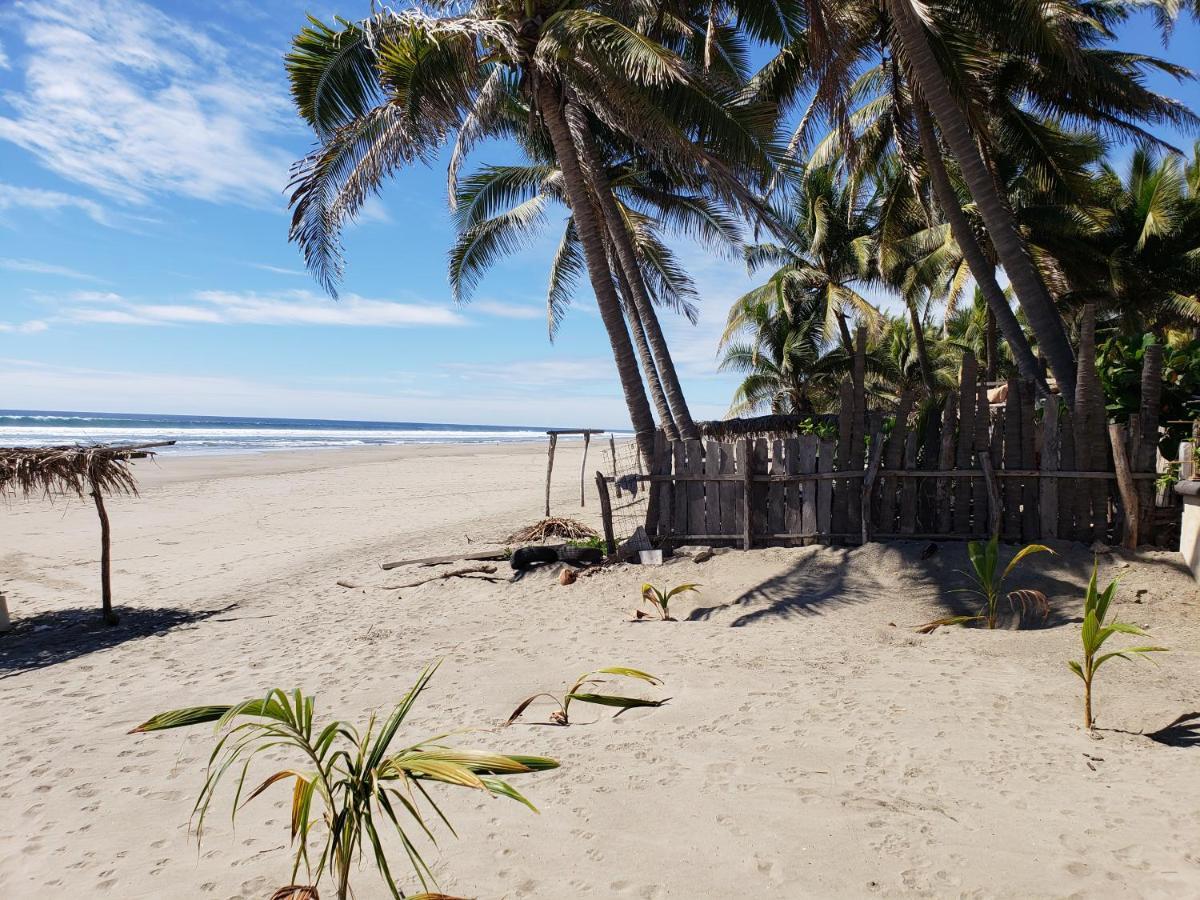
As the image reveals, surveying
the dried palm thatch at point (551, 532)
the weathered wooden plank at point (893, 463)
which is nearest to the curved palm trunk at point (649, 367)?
the dried palm thatch at point (551, 532)

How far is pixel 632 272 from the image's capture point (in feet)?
37.9

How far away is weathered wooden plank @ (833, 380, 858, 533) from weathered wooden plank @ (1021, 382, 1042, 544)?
1.53m

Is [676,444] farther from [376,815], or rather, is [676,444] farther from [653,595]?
[376,815]

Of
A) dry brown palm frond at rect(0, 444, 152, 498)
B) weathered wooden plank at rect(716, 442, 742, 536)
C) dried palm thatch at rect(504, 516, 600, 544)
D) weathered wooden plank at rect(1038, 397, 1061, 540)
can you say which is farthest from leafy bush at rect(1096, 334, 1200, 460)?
dry brown palm frond at rect(0, 444, 152, 498)

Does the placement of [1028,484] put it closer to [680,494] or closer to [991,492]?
[991,492]

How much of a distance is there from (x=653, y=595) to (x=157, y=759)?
13.6ft

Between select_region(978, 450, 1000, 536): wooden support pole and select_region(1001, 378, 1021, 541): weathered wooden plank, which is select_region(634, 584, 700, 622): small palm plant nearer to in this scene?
select_region(978, 450, 1000, 536): wooden support pole

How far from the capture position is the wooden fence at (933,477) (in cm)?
655

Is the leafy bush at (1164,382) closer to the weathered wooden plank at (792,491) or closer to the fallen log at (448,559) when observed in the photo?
the weathered wooden plank at (792,491)

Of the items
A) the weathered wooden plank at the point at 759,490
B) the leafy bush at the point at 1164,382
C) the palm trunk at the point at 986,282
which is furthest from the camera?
the palm trunk at the point at 986,282

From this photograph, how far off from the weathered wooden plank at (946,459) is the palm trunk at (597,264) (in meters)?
3.32

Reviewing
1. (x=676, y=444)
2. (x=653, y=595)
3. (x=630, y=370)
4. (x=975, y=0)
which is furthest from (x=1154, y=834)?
(x=975, y=0)

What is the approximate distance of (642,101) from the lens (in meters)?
8.52

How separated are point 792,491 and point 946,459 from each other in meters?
1.49
